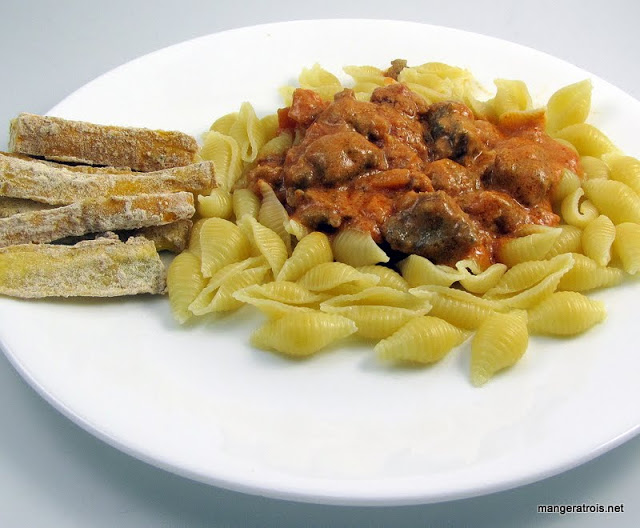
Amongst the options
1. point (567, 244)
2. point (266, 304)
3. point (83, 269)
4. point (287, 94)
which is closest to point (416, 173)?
point (567, 244)

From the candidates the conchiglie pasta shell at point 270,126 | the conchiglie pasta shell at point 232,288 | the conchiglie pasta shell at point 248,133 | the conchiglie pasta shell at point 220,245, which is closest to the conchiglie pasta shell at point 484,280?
the conchiglie pasta shell at point 232,288

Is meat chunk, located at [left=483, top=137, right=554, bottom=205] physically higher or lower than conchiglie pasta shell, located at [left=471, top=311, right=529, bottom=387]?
higher

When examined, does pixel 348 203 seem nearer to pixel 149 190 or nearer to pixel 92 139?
pixel 149 190

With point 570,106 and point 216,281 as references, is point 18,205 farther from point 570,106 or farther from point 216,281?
point 570,106

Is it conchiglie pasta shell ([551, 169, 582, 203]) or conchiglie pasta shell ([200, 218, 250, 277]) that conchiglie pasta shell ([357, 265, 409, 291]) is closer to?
conchiglie pasta shell ([200, 218, 250, 277])

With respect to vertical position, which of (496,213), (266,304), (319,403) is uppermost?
(496,213)

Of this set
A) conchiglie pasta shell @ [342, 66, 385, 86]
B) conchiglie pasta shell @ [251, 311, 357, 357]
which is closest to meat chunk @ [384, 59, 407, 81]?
conchiglie pasta shell @ [342, 66, 385, 86]

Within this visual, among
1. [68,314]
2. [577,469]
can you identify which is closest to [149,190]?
[68,314]
